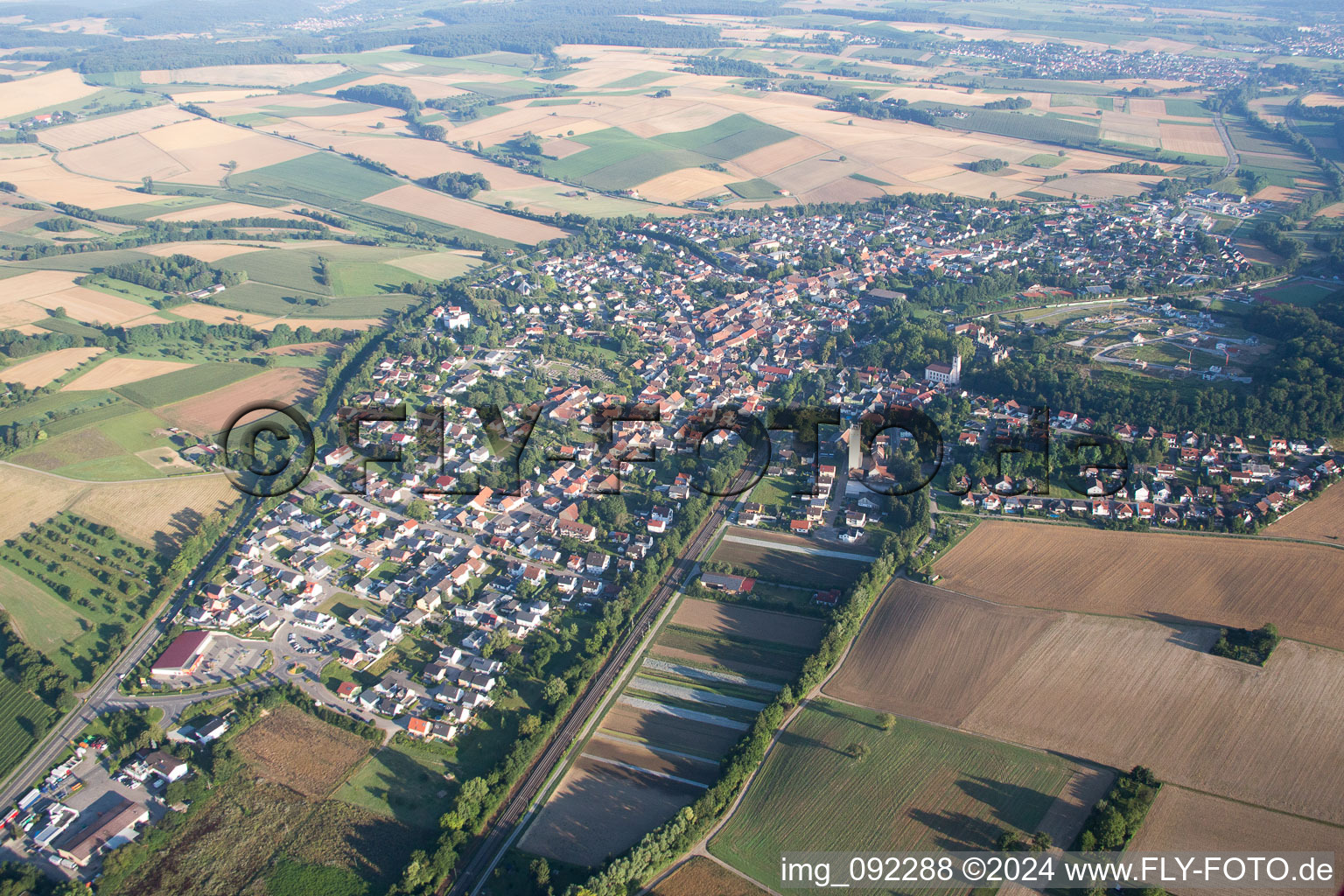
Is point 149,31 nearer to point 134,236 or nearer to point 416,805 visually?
point 134,236

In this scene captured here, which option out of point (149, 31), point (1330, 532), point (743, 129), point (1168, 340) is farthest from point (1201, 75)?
point (149, 31)

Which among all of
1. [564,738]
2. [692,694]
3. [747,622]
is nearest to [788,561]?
[747,622]

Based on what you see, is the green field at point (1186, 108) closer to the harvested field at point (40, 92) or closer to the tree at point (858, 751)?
the tree at point (858, 751)

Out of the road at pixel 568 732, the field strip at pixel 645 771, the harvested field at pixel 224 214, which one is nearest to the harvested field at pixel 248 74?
the harvested field at pixel 224 214

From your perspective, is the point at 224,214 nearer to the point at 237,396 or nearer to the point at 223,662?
the point at 237,396

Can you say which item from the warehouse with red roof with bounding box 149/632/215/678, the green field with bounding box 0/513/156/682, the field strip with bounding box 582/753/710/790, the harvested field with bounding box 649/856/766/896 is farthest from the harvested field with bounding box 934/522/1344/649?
the green field with bounding box 0/513/156/682

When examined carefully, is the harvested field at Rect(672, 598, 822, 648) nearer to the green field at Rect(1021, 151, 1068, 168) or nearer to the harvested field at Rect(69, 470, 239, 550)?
the harvested field at Rect(69, 470, 239, 550)

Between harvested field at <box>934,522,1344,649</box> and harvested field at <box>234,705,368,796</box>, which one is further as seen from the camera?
harvested field at <box>934,522,1344,649</box>
